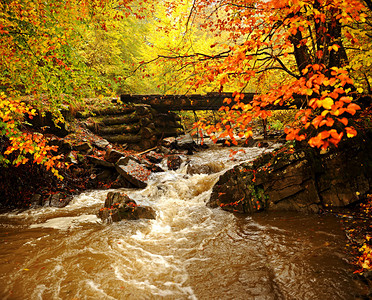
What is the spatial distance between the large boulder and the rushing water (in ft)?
0.81

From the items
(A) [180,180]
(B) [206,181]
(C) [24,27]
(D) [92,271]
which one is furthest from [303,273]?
(C) [24,27]

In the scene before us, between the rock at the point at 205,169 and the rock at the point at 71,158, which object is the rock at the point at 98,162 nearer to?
the rock at the point at 71,158

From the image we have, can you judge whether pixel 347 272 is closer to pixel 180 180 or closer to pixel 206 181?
pixel 206 181

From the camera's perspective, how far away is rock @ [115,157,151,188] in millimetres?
9086

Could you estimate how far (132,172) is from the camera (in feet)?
30.6

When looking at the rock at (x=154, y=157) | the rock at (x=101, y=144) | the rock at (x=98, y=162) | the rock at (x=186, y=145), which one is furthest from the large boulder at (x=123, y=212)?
the rock at (x=186, y=145)

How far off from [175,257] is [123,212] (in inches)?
102

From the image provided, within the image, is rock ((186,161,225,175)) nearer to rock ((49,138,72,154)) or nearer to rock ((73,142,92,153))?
rock ((73,142,92,153))

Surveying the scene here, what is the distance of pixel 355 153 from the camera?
5418 millimetres

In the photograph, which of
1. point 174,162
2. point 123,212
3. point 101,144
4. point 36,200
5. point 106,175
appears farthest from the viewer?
point 101,144

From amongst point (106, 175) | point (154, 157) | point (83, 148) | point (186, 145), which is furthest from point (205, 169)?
point (83, 148)

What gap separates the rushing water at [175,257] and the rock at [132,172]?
264cm

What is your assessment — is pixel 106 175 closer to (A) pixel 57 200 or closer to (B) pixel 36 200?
(A) pixel 57 200

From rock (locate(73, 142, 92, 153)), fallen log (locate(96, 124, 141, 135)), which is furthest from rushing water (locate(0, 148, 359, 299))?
fallen log (locate(96, 124, 141, 135))
